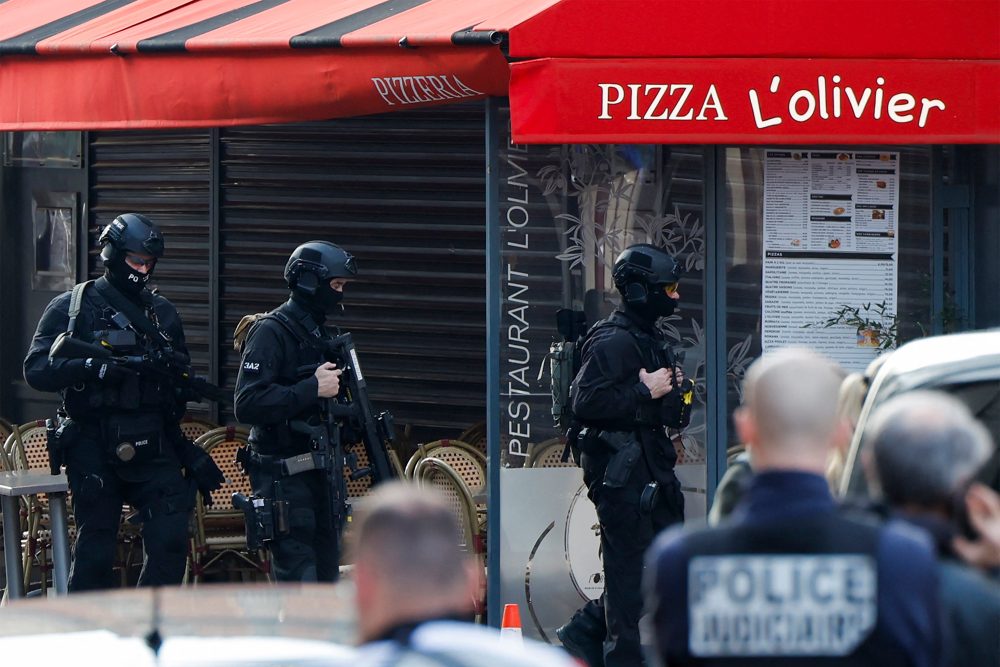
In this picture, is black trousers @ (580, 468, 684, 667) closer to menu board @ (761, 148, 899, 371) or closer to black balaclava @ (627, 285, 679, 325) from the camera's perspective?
black balaclava @ (627, 285, 679, 325)

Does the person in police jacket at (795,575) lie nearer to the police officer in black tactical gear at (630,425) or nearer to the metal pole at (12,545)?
the police officer in black tactical gear at (630,425)

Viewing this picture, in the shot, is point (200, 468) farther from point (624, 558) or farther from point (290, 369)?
point (624, 558)

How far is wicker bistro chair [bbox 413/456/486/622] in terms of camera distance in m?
7.01

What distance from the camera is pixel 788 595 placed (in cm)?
267

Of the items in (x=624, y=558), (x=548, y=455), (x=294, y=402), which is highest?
(x=294, y=402)

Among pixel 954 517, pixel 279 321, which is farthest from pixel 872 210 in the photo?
pixel 954 517

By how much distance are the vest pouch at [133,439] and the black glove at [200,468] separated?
17 cm

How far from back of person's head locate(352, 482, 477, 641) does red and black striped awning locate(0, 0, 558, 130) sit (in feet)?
12.7

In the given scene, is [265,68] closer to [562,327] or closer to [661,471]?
[562,327]

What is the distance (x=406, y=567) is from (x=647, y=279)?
407 centimetres

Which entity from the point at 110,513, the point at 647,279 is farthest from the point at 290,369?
the point at 647,279

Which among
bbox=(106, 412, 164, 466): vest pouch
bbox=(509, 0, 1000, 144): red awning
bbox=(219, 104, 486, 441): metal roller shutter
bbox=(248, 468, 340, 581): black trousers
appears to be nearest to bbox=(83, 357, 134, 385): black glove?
bbox=(106, 412, 164, 466): vest pouch

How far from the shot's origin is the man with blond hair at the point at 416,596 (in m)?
2.39

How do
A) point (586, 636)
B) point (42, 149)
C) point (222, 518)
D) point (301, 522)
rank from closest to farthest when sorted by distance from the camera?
point (586, 636) < point (301, 522) < point (222, 518) < point (42, 149)
